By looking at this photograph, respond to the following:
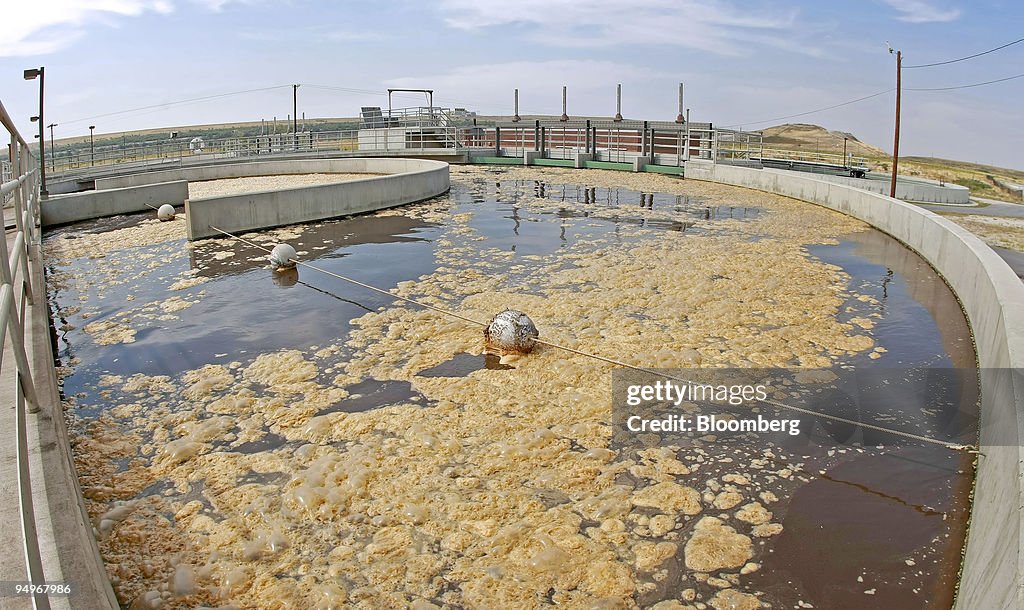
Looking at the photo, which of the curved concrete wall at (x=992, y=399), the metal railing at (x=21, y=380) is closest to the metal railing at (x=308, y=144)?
the curved concrete wall at (x=992, y=399)

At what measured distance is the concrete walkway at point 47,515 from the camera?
231 centimetres

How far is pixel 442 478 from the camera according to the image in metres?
4.41

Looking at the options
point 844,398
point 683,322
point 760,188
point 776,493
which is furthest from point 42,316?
point 760,188

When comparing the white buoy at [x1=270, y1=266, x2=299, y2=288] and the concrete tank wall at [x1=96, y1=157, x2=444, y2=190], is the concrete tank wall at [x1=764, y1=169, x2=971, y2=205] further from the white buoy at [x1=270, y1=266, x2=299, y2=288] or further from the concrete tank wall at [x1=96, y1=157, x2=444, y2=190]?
the white buoy at [x1=270, y1=266, x2=299, y2=288]

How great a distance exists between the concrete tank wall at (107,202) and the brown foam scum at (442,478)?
11037 mm

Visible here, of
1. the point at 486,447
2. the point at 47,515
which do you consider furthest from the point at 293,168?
the point at 47,515

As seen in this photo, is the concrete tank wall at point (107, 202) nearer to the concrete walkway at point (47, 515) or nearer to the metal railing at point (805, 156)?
the concrete walkway at point (47, 515)

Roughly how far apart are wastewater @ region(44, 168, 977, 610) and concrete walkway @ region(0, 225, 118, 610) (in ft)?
2.36

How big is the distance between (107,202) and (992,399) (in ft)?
56.2

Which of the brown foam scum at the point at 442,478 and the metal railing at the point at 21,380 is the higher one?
the metal railing at the point at 21,380

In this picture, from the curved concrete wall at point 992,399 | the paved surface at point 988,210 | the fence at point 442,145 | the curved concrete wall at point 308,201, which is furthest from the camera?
the fence at point 442,145

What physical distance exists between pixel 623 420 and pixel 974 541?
2287 mm

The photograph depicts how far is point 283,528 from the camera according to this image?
390cm

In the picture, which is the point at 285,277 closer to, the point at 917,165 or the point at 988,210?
the point at 988,210
